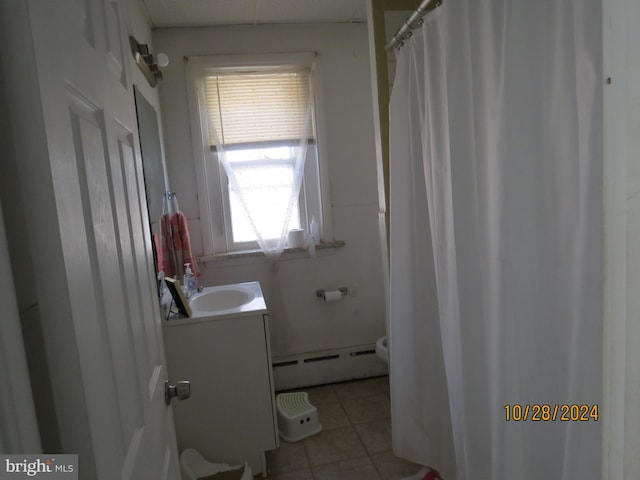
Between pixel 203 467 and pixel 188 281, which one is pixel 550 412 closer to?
pixel 203 467

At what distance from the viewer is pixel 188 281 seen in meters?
2.21

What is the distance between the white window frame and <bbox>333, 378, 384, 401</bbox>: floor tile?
1033 mm

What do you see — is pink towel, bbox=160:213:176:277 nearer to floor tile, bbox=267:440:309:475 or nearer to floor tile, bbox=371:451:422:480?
floor tile, bbox=267:440:309:475

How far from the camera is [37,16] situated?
44cm

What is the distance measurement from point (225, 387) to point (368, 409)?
40.2 inches

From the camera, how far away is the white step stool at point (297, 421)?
2.19 m

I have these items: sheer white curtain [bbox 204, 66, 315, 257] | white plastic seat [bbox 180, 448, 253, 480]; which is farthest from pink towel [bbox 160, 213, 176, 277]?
white plastic seat [bbox 180, 448, 253, 480]

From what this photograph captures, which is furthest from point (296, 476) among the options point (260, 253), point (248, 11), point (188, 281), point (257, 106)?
point (248, 11)

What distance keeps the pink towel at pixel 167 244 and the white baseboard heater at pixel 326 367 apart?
1.01 m

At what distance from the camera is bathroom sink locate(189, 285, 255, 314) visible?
7.08 feet

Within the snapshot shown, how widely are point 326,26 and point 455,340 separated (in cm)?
216

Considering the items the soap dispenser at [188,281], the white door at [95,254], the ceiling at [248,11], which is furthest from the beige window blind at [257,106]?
the white door at [95,254]

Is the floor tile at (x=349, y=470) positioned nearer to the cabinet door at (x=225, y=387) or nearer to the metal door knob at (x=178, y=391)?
the cabinet door at (x=225, y=387)

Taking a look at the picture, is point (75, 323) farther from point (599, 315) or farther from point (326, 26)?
point (326, 26)
